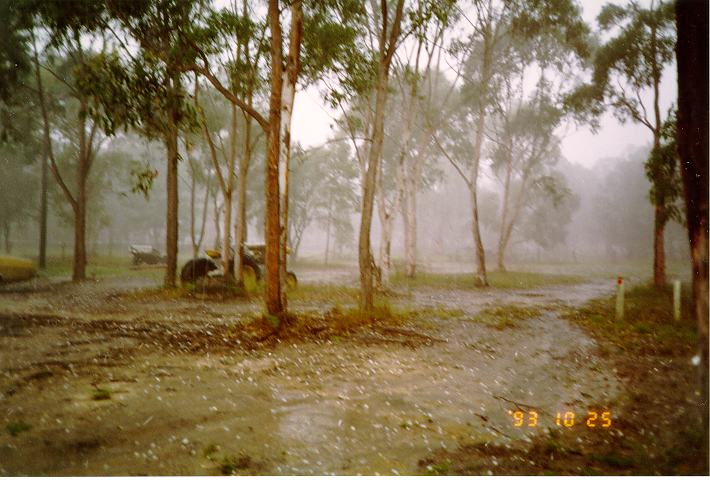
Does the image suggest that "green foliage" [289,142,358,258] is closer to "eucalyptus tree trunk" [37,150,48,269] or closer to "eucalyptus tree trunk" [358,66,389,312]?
"eucalyptus tree trunk" [37,150,48,269]

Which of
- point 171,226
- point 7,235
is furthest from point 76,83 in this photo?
point 171,226

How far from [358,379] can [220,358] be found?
2138 mm

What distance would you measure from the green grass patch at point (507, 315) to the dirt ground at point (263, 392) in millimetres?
346

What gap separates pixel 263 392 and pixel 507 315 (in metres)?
6.94

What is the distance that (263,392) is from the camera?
15.0ft

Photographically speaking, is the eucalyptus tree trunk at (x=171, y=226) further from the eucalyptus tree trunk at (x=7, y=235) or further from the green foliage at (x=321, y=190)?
the green foliage at (x=321, y=190)

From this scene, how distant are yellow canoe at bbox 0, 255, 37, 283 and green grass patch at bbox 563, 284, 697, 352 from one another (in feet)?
41.4

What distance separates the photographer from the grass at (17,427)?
359cm

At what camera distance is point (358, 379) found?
16.6 ft

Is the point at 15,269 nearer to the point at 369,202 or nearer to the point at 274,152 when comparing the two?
the point at 274,152

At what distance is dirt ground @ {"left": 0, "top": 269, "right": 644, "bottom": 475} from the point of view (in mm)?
3369

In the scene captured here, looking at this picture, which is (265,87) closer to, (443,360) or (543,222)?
(443,360)

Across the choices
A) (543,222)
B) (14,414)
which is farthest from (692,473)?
(543,222)

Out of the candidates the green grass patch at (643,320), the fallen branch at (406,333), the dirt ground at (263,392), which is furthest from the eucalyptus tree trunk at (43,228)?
the green grass patch at (643,320)
